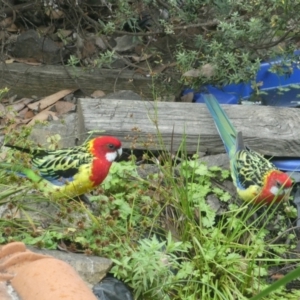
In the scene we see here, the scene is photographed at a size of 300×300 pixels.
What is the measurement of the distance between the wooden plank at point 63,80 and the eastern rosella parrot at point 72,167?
1974 mm

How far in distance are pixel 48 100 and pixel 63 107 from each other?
17 centimetres

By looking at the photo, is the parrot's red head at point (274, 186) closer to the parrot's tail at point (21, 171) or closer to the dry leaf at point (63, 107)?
the parrot's tail at point (21, 171)

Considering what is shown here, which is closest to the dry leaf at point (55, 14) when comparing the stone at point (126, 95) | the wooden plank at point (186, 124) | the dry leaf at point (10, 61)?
the dry leaf at point (10, 61)

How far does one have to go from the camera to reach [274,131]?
4.38 metres

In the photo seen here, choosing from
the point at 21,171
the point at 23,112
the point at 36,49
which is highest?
the point at 21,171

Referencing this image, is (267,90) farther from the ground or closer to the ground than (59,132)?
closer to the ground

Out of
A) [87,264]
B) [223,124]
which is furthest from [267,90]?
[87,264]

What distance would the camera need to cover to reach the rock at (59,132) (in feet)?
14.3

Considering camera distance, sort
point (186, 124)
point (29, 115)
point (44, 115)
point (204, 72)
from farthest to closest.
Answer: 1. point (29, 115)
2. point (44, 115)
3. point (204, 72)
4. point (186, 124)

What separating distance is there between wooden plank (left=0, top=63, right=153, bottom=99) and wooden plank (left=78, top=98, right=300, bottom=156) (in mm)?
1020

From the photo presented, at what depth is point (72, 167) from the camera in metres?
3.52

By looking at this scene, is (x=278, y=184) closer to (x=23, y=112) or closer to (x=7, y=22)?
(x=23, y=112)

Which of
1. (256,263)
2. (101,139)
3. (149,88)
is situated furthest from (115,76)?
(256,263)

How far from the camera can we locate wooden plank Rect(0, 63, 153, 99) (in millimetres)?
5516
